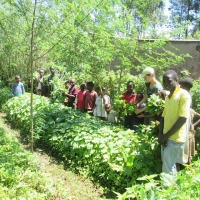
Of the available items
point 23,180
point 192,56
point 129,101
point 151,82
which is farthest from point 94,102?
point 192,56

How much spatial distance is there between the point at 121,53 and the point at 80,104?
200cm

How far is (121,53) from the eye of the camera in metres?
7.61

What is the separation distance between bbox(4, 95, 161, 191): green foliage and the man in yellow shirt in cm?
57

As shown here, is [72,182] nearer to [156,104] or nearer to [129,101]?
[156,104]

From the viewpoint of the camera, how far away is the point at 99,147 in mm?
5012

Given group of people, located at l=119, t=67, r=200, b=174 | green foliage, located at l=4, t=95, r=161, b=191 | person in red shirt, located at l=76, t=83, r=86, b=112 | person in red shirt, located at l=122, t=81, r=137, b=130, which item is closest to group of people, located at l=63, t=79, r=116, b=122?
person in red shirt, located at l=76, t=83, r=86, b=112

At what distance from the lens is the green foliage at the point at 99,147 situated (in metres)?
4.41

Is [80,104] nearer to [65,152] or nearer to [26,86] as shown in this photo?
[65,152]

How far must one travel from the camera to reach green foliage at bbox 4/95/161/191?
4406 millimetres

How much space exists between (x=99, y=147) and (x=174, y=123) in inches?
69.0

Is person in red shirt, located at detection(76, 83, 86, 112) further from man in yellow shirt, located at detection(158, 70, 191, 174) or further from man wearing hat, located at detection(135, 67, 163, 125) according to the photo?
man in yellow shirt, located at detection(158, 70, 191, 174)

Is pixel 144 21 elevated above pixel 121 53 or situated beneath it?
elevated above

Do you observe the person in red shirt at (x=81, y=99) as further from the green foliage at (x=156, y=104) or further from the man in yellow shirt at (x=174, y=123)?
the man in yellow shirt at (x=174, y=123)

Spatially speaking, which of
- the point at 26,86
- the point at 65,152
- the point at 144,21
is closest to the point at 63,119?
the point at 65,152
